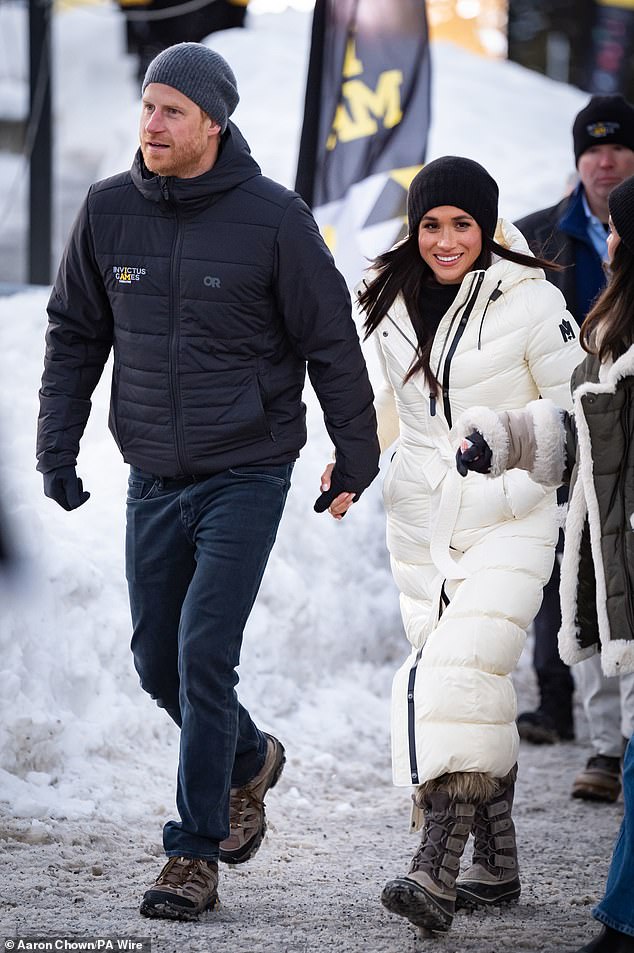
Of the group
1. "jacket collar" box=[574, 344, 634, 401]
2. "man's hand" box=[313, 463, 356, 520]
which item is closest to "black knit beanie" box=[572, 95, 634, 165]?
"man's hand" box=[313, 463, 356, 520]

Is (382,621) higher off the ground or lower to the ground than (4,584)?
lower

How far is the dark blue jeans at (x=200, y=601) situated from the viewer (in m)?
4.10

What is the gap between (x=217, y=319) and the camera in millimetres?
4176

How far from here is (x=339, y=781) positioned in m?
6.03

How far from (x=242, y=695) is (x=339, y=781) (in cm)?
68

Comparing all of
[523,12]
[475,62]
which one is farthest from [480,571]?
[523,12]

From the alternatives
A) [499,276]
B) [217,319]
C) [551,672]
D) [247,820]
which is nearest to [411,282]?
[499,276]

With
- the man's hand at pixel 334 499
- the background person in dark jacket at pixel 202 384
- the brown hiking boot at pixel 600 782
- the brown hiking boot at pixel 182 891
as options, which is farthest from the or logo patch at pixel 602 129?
the brown hiking boot at pixel 182 891

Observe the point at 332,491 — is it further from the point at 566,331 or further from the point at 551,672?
the point at 551,672

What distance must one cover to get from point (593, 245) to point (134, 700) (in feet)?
9.31

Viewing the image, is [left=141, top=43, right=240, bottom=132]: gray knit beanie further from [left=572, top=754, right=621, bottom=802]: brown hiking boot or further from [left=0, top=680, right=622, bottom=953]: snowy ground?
[left=572, top=754, right=621, bottom=802]: brown hiking boot

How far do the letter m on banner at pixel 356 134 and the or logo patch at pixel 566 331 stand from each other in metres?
3.42

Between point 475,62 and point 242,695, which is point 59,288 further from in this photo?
point 475,62

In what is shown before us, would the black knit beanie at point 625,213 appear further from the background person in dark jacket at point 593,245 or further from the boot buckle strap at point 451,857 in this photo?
the background person in dark jacket at point 593,245
